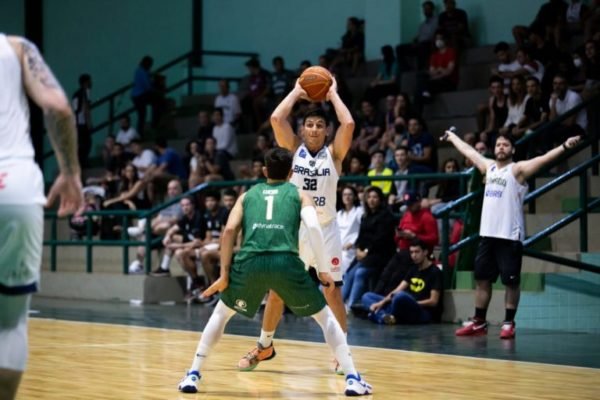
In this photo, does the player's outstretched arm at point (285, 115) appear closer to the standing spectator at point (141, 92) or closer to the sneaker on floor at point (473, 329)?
the sneaker on floor at point (473, 329)

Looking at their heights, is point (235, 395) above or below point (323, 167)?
below

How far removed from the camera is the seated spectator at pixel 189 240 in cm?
1731

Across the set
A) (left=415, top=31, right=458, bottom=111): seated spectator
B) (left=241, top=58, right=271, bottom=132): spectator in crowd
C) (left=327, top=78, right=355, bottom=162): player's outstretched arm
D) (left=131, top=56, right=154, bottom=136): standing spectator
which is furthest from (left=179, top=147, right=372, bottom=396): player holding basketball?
(left=131, top=56, right=154, bottom=136): standing spectator

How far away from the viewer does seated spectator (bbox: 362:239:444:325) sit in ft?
43.9

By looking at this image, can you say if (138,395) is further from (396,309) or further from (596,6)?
(596,6)

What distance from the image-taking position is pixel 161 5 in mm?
26719

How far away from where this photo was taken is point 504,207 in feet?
39.3

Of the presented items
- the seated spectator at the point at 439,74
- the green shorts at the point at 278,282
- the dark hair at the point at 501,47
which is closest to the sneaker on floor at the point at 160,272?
the seated spectator at the point at 439,74

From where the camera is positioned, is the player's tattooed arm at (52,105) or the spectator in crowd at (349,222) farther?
the spectator in crowd at (349,222)

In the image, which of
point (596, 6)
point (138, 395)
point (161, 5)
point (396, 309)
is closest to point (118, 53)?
point (161, 5)

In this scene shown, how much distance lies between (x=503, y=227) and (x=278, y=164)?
4.68m

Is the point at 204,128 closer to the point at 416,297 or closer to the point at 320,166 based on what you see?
the point at 416,297

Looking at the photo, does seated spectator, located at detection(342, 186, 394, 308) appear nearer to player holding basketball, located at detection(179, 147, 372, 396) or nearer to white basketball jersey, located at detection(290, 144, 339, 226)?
white basketball jersey, located at detection(290, 144, 339, 226)

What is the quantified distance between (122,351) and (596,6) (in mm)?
9887
